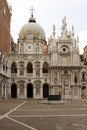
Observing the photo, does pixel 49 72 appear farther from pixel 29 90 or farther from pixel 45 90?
pixel 29 90

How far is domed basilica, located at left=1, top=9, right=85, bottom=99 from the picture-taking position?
7062 centimetres

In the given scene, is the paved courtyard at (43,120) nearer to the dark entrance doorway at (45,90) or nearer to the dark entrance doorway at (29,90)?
the dark entrance doorway at (45,90)

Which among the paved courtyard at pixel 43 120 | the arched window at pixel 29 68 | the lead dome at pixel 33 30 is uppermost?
the lead dome at pixel 33 30

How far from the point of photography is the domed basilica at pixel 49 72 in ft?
232

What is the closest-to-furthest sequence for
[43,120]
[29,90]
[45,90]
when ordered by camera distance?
[43,120], [45,90], [29,90]

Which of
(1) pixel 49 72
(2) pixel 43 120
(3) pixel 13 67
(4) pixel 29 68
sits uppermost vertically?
(3) pixel 13 67

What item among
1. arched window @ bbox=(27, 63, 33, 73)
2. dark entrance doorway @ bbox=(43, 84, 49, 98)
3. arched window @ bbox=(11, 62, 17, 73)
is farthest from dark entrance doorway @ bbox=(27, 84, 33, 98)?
arched window @ bbox=(11, 62, 17, 73)

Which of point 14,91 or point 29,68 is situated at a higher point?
point 29,68

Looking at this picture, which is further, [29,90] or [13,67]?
[29,90]

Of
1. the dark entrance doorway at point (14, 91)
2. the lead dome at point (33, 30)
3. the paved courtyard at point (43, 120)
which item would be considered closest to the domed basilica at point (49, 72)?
the dark entrance doorway at point (14, 91)

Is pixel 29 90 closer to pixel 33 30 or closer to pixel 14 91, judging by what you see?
pixel 14 91

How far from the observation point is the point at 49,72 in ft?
235

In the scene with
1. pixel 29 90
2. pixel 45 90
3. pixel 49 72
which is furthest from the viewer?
pixel 29 90

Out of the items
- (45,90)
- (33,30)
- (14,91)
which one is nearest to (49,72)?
(45,90)
